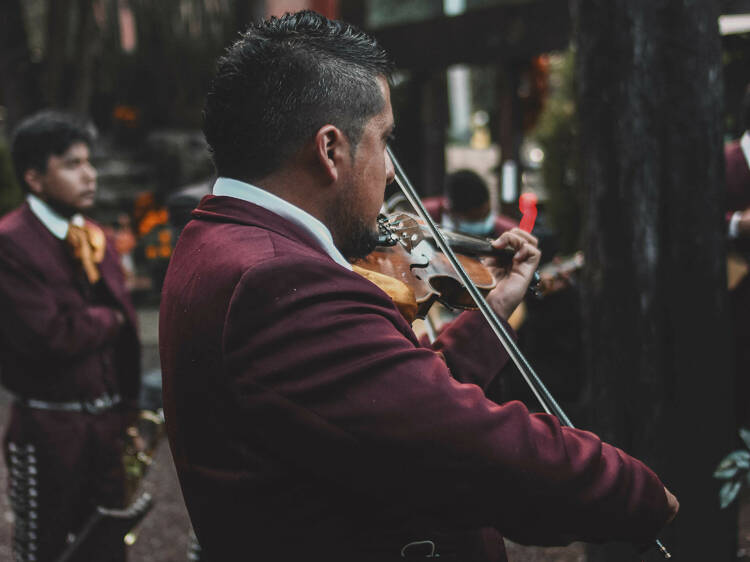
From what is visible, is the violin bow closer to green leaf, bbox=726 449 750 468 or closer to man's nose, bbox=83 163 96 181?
green leaf, bbox=726 449 750 468

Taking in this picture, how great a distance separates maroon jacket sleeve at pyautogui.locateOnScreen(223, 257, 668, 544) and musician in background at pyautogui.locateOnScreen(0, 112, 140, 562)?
6.40ft

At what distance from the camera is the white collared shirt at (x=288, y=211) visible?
1201 millimetres

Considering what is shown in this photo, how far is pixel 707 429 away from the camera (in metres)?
2.57

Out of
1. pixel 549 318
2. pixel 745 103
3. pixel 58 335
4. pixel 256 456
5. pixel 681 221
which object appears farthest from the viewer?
pixel 549 318

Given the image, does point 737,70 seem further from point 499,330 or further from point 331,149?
point 331,149

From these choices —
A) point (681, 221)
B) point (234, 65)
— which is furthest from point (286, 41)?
point (681, 221)

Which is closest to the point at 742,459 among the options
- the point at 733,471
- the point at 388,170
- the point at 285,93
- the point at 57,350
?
the point at 733,471

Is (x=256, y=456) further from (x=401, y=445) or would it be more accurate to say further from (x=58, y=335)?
(x=58, y=335)

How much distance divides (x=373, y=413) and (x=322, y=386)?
0.08 m

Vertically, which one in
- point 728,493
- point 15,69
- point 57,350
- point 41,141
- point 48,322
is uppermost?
point 15,69

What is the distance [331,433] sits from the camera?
1.02 metres

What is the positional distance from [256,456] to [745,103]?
8.52ft

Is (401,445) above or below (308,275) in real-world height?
below

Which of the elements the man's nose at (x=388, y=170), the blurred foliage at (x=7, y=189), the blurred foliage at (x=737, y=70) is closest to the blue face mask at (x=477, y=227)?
the blurred foliage at (x=737, y=70)
